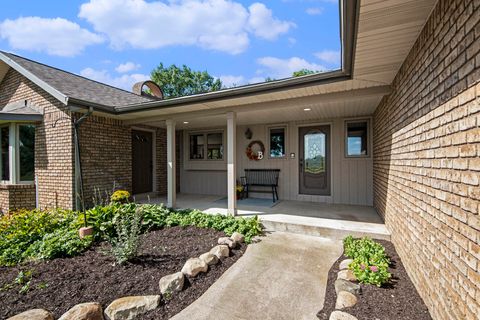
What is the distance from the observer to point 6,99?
6223 millimetres

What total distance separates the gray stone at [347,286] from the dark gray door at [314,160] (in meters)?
3.76

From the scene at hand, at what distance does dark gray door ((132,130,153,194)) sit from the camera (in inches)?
261

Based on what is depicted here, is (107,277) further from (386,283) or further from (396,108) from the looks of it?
(396,108)

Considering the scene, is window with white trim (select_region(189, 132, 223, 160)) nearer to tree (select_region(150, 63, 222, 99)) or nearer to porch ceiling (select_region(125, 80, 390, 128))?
porch ceiling (select_region(125, 80, 390, 128))

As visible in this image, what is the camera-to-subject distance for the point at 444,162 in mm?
1706

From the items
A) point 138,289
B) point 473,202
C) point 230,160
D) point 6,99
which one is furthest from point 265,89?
point 6,99

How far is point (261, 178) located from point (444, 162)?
5065mm

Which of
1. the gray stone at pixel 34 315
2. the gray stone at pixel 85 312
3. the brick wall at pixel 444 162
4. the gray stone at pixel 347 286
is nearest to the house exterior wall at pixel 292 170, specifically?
the brick wall at pixel 444 162

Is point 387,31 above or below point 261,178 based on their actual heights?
above

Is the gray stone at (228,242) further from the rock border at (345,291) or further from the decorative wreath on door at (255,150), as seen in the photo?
the decorative wreath on door at (255,150)

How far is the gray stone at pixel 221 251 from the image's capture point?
3.02m

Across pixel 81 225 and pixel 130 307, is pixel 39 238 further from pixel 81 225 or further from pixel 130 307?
pixel 130 307

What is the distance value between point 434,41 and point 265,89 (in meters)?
2.23

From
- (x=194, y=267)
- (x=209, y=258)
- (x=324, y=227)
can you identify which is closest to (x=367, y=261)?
(x=324, y=227)
